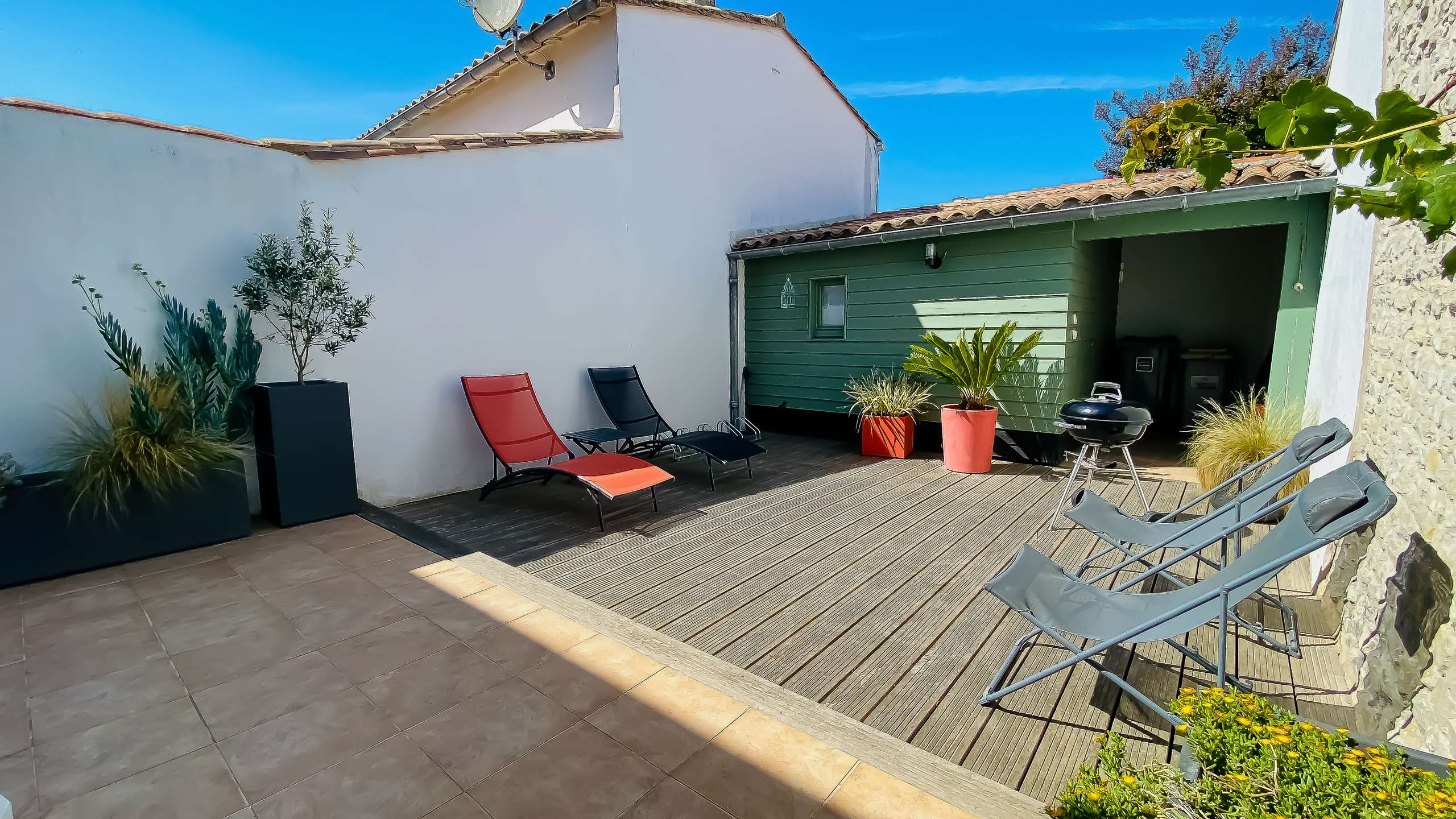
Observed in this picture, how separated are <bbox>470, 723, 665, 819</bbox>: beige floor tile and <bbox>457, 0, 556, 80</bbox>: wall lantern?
7.72 m

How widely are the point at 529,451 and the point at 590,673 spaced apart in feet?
11.1

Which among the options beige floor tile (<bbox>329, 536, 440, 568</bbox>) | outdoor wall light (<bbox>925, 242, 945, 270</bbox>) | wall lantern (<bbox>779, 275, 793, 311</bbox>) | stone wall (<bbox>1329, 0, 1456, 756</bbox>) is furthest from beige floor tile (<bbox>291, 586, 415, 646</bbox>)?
wall lantern (<bbox>779, 275, 793, 311</bbox>)

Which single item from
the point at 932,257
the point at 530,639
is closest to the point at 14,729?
the point at 530,639

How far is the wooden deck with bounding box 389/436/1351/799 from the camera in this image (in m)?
2.29

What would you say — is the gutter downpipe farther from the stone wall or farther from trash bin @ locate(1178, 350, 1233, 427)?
trash bin @ locate(1178, 350, 1233, 427)

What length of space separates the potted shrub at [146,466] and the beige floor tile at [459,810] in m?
3.25

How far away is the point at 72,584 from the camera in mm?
3428

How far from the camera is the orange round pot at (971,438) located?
19.6 feet

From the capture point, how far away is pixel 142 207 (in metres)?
4.03

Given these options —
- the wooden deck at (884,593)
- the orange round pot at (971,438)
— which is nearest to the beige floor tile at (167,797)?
the wooden deck at (884,593)

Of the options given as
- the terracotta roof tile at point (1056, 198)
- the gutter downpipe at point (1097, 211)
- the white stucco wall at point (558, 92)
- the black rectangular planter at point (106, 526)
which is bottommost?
the black rectangular planter at point (106, 526)

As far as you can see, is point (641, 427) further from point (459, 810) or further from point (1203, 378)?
point (1203, 378)

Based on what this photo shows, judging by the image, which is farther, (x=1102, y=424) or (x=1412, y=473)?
(x=1102, y=424)

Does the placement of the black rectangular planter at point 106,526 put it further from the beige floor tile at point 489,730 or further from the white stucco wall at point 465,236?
the beige floor tile at point 489,730
